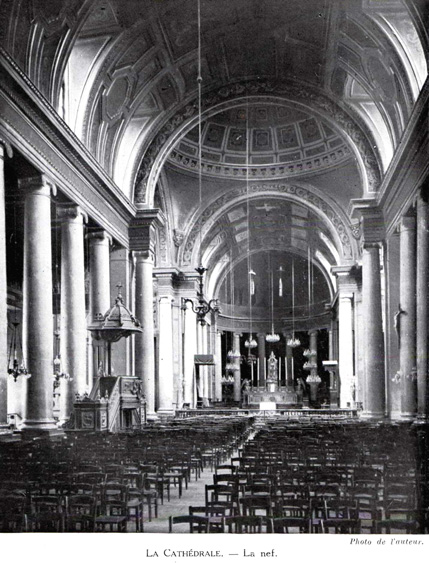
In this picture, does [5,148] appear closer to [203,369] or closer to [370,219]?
[370,219]


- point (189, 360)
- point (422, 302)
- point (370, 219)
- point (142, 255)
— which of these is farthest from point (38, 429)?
point (189, 360)

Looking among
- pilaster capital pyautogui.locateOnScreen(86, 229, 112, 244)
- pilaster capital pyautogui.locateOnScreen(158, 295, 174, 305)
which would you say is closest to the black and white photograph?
pilaster capital pyautogui.locateOnScreen(158, 295, 174, 305)

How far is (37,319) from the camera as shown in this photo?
17.3 meters

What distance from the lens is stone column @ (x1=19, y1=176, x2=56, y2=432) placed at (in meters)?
17.1

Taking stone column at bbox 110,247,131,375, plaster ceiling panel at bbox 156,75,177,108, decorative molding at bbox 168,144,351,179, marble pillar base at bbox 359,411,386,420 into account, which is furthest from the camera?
Result: decorative molding at bbox 168,144,351,179

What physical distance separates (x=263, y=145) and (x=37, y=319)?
73.8 feet

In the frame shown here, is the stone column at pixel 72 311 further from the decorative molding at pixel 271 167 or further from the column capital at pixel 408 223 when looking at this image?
the decorative molding at pixel 271 167

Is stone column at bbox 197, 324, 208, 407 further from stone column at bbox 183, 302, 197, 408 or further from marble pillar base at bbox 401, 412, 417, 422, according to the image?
marble pillar base at bbox 401, 412, 417, 422

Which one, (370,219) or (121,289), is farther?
(370,219)

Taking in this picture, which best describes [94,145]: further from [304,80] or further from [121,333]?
[304,80]

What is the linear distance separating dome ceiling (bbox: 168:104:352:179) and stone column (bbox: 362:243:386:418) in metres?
9.66

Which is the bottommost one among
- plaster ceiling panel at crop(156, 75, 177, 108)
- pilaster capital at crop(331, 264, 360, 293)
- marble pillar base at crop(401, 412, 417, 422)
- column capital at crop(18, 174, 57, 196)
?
marble pillar base at crop(401, 412, 417, 422)

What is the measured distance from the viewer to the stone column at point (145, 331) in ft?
88.9

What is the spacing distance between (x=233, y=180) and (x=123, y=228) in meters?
12.6
